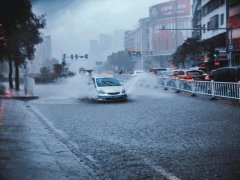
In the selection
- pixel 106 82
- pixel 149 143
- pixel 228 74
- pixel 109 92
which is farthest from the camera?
pixel 228 74

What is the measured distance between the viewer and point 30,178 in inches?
204

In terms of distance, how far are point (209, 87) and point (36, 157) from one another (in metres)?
14.9

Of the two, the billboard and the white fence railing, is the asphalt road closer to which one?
the white fence railing

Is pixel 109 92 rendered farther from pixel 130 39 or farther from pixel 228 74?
pixel 130 39

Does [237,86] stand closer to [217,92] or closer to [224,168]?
[217,92]

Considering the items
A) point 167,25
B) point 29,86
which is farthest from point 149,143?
point 167,25

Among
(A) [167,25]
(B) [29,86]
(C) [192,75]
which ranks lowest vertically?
(B) [29,86]

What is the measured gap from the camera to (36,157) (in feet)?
21.7

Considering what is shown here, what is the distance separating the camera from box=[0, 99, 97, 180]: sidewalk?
543cm

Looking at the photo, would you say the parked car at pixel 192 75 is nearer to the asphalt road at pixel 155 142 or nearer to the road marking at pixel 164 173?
the asphalt road at pixel 155 142

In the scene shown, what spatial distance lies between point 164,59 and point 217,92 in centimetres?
12626

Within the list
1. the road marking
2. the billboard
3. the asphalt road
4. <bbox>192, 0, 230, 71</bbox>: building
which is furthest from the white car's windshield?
the billboard

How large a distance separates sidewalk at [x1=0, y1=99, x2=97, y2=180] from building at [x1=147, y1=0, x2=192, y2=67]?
13591 centimetres

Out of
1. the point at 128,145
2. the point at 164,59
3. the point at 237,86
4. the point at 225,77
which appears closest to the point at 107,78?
the point at 237,86
